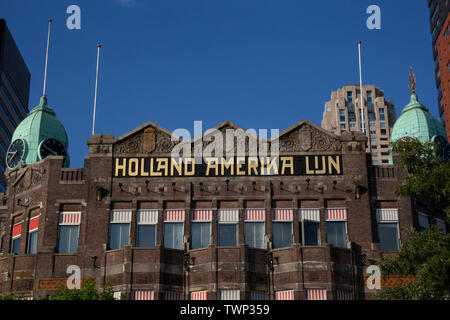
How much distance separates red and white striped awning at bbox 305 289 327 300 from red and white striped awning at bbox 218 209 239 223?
22.2ft

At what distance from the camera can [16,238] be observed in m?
51.3

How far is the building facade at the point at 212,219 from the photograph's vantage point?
45.9 m

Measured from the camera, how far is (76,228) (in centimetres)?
4894

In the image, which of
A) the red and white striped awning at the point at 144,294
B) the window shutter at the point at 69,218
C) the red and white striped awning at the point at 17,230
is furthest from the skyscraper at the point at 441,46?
the red and white striped awning at the point at 144,294

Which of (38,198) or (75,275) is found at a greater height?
(38,198)

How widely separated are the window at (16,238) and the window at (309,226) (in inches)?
760

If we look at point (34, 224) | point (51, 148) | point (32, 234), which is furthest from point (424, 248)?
point (51, 148)

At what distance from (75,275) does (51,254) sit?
7.27ft

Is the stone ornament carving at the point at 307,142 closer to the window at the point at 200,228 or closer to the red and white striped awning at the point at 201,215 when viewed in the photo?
the red and white striped awning at the point at 201,215

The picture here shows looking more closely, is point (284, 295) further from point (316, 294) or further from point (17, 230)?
point (17, 230)

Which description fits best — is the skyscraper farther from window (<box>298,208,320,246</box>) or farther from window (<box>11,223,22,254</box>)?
window (<box>11,223,22,254</box>)

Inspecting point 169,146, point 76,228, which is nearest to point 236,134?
point 169,146

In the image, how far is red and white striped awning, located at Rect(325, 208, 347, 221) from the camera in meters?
48.5
